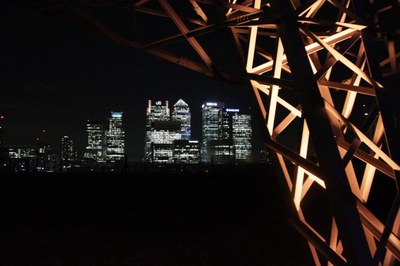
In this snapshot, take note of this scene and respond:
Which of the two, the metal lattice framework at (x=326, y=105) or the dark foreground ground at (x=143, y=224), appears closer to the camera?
the metal lattice framework at (x=326, y=105)

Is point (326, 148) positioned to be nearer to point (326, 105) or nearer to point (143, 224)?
point (326, 105)

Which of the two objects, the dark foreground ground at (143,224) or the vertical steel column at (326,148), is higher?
the vertical steel column at (326,148)

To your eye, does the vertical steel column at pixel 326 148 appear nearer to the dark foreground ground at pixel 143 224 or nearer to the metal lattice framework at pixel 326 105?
the metal lattice framework at pixel 326 105

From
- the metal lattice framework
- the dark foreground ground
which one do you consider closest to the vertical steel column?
the metal lattice framework

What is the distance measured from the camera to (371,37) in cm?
381

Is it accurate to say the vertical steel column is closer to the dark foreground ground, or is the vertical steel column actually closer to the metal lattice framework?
the metal lattice framework

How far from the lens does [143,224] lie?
1066 cm

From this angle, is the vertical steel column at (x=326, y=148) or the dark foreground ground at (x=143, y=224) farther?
the dark foreground ground at (x=143, y=224)

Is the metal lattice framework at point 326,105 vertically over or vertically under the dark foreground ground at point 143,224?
over

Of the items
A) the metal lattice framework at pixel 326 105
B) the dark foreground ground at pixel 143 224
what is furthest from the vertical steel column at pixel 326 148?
the dark foreground ground at pixel 143 224

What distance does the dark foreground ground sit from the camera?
25.2 ft

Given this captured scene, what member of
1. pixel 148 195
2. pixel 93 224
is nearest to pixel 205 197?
pixel 148 195

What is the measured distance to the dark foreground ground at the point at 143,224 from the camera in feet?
25.2

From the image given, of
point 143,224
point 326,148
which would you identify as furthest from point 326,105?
point 143,224
